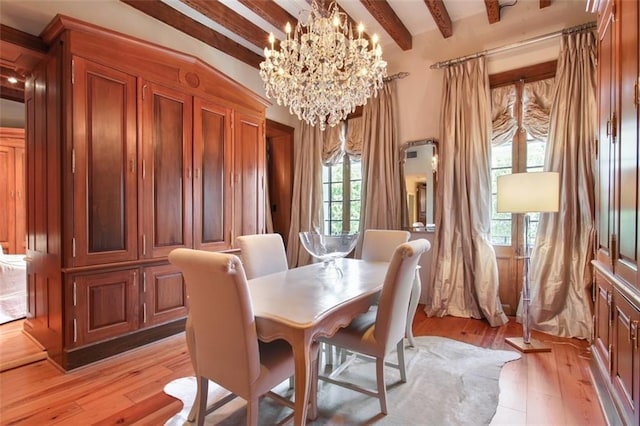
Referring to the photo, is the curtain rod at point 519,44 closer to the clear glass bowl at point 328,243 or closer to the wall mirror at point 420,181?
the wall mirror at point 420,181

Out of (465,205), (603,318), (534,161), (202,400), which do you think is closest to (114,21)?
(202,400)

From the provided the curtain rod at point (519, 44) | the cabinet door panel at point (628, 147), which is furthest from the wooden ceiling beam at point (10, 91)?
the cabinet door panel at point (628, 147)

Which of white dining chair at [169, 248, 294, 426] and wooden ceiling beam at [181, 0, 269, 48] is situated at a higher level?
wooden ceiling beam at [181, 0, 269, 48]

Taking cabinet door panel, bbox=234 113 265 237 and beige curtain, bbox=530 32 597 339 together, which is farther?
cabinet door panel, bbox=234 113 265 237

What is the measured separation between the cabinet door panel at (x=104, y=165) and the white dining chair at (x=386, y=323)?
1.91m

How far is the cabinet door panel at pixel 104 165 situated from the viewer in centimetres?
236

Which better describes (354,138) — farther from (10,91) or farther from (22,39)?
(10,91)

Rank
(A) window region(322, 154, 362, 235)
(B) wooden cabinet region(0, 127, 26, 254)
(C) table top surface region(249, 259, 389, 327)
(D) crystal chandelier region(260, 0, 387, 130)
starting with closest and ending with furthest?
(C) table top surface region(249, 259, 389, 327)
(D) crystal chandelier region(260, 0, 387, 130)
(A) window region(322, 154, 362, 235)
(B) wooden cabinet region(0, 127, 26, 254)

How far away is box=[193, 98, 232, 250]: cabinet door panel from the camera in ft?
10.2

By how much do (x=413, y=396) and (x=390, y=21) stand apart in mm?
3506

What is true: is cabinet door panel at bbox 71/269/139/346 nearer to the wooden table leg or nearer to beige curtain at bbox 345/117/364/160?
the wooden table leg

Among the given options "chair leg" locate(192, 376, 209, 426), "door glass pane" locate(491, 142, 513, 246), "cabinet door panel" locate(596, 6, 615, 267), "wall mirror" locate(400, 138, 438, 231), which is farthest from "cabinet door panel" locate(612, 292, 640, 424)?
"wall mirror" locate(400, 138, 438, 231)

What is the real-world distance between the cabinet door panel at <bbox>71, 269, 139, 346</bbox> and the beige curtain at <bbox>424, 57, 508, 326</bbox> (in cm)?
300

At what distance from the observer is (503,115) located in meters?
3.39
